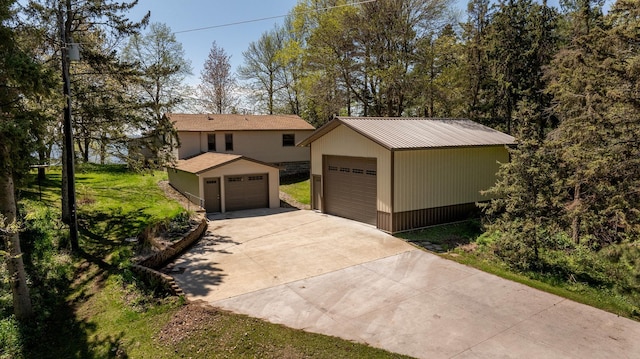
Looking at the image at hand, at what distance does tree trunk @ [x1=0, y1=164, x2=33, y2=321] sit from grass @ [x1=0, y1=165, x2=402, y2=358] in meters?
0.25

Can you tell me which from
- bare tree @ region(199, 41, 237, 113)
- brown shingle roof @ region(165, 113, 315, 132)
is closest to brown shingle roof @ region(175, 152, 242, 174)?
brown shingle roof @ region(165, 113, 315, 132)

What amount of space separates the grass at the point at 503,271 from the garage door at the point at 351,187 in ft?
7.13

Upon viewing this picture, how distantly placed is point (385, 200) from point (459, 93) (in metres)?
14.6

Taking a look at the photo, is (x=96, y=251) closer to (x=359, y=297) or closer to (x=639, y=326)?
(x=359, y=297)

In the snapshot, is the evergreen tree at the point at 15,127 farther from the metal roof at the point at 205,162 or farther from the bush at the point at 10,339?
the metal roof at the point at 205,162

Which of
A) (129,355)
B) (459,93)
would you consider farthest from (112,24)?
(459,93)

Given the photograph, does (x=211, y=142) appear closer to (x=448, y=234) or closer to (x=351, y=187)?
(x=351, y=187)

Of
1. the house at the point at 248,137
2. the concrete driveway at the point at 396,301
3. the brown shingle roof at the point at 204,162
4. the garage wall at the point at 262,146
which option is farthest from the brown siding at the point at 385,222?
the garage wall at the point at 262,146

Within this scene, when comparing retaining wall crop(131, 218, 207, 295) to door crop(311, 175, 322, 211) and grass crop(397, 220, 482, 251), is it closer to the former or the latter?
door crop(311, 175, 322, 211)

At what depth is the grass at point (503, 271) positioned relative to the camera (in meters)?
8.09

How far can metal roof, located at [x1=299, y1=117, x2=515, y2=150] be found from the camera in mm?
13766

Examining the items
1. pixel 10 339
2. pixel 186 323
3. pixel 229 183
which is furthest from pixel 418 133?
pixel 10 339

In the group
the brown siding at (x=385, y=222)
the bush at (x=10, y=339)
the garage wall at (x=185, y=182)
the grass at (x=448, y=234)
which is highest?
the garage wall at (x=185, y=182)

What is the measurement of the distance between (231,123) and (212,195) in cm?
850
